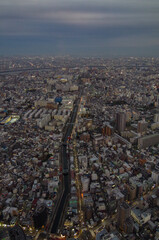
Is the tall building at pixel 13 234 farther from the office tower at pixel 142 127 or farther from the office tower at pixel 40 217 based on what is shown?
the office tower at pixel 142 127

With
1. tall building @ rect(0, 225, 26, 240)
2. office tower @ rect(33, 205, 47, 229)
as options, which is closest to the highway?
office tower @ rect(33, 205, 47, 229)

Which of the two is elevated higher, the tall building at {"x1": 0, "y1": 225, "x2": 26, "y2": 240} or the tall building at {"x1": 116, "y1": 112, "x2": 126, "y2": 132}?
the tall building at {"x1": 116, "y1": 112, "x2": 126, "y2": 132}

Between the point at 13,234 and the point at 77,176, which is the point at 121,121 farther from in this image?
the point at 13,234

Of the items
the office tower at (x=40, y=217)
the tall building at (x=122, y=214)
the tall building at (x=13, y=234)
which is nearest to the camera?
the tall building at (x=13, y=234)

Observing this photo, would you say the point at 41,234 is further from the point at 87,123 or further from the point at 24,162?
the point at 87,123

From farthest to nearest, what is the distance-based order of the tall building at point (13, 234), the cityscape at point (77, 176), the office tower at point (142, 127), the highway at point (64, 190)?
the office tower at point (142, 127)
the highway at point (64, 190)
the cityscape at point (77, 176)
the tall building at point (13, 234)

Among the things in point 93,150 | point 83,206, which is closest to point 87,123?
point 93,150

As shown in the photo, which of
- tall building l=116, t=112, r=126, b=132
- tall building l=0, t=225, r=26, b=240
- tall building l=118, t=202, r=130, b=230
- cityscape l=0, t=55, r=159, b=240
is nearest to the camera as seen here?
tall building l=0, t=225, r=26, b=240

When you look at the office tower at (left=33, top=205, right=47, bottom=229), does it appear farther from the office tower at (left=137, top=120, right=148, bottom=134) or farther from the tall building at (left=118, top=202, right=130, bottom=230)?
the office tower at (left=137, top=120, right=148, bottom=134)

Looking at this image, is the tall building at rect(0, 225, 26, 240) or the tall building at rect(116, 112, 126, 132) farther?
the tall building at rect(116, 112, 126, 132)

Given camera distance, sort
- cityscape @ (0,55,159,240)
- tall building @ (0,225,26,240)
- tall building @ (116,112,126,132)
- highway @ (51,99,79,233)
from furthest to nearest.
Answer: tall building @ (116,112,126,132) < highway @ (51,99,79,233) < cityscape @ (0,55,159,240) < tall building @ (0,225,26,240)

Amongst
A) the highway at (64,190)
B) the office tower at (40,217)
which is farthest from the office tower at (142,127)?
the office tower at (40,217)
